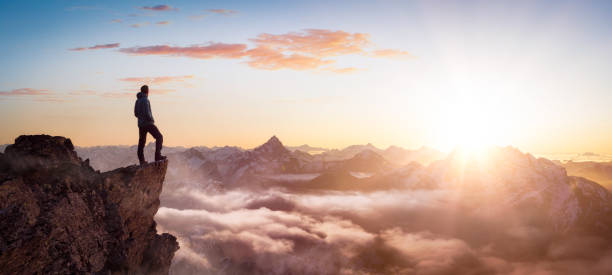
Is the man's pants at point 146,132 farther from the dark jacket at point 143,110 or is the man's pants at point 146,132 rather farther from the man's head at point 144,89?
the man's head at point 144,89

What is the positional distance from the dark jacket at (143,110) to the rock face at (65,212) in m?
3.33

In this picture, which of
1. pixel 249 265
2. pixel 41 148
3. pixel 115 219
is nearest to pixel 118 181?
pixel 115 219

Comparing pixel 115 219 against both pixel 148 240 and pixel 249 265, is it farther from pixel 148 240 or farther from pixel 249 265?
pixel 249 265

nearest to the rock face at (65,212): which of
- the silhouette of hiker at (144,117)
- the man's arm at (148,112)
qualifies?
the silhouette of hiker at (144,117)

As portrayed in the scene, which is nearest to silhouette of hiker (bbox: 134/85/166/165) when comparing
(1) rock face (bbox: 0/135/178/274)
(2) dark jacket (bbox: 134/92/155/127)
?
(2) dark jacket (bbox: 134/92/155/127)

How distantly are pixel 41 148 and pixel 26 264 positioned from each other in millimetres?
6210

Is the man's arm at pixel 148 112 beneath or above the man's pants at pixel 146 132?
above

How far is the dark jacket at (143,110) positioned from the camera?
23.1 metres

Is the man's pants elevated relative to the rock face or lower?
elevated

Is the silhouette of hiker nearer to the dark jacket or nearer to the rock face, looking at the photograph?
the dark jacket

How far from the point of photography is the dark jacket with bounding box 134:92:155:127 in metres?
23.1

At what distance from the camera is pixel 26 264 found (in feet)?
56.1

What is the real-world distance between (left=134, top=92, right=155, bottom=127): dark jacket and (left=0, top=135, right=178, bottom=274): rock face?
3.33 meters

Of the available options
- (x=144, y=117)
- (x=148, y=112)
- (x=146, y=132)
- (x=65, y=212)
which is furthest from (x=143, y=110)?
(x=65, y=212)
